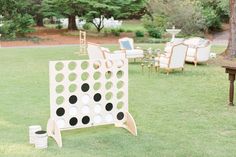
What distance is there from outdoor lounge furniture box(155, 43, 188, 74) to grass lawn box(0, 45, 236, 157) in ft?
0.79

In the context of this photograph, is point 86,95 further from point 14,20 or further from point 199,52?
point 14,20

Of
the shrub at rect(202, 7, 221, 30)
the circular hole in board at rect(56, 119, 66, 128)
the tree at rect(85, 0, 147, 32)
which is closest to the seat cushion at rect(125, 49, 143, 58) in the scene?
the circular hole in board at rect(56, 119, 66, 128)

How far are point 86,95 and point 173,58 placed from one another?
5613 mm

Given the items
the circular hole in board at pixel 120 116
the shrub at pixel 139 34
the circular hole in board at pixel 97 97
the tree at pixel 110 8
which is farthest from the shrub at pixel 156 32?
the circular hole in board at pixel 97 97

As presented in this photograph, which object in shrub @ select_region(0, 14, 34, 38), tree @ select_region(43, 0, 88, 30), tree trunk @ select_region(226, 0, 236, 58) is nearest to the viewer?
tree trunk @ select_region(226, 0, 236, 58)

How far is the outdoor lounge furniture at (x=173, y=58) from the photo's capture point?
1034 cm

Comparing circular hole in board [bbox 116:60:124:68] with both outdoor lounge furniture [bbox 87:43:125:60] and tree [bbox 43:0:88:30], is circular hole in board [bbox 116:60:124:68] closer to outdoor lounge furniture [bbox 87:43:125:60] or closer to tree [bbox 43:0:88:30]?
outdoor lounge furniture [bbox 87:43:125:60]

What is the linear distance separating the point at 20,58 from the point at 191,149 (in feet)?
31.2

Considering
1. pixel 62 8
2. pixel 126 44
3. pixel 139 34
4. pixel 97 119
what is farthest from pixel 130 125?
pixel 62 8

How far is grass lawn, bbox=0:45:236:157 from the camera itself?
4719 millimetres

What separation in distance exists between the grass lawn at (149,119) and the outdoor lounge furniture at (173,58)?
242 millimetres

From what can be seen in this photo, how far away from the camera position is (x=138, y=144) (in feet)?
16.2

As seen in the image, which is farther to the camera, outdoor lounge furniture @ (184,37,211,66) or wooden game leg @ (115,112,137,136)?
outdoor lounge furniture @ (184,37,211,66)

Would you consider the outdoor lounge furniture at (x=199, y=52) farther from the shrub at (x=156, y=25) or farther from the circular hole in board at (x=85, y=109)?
the shrub at (x=156, y=25)
